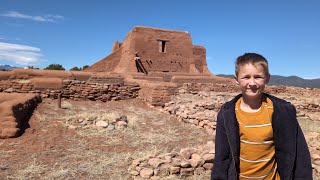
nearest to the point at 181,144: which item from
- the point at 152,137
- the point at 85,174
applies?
the point at 152,137

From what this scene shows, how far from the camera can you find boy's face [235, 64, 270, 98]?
2.13 m

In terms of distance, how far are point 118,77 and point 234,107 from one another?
13996 mm

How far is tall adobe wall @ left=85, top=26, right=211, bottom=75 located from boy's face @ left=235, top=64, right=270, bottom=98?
68.7 feet

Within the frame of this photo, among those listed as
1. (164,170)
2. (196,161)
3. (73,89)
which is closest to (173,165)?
(164,170)

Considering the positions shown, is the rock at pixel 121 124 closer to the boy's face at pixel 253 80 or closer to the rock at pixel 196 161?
the rock at pixel 196 161

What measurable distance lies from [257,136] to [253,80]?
40 centimetres

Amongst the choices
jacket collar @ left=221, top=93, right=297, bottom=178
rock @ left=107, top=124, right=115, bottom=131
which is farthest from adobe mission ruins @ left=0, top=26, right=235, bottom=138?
jacket collar @ left=221, top=93, right=297, bottom=178

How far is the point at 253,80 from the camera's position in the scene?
2.13m

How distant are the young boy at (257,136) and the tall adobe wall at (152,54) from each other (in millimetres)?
20909

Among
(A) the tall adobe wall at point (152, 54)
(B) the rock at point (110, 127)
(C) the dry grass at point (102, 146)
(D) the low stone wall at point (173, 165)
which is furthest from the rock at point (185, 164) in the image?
(A) the tall adobe wall at point (152, 54)

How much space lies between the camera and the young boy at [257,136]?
6.72 ft

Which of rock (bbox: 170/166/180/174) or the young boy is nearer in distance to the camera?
the young boy

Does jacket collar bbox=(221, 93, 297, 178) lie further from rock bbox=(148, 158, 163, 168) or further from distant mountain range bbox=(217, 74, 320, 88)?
distant mountain range bbox=(217, 74, 320, 88)

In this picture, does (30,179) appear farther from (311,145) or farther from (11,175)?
(311,145)
